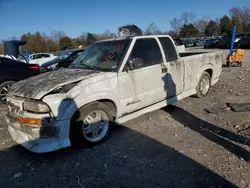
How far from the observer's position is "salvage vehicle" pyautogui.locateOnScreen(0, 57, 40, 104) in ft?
21.9

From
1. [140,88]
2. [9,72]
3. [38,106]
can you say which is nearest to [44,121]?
[38,106]

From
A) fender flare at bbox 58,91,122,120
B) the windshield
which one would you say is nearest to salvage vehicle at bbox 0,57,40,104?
the windshield

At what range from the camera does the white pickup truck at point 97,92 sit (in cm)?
313

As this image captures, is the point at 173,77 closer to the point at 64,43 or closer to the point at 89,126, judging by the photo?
the point at 89,126

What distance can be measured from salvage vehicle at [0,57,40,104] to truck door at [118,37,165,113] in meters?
4.58

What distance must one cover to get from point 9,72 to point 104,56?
419cm

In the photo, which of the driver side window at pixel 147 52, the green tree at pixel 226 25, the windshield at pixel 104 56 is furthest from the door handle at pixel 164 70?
the green tree at pixel 226 25

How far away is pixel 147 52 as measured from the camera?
14.5 feet

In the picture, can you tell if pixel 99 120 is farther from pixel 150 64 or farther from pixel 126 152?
pixel 150 64

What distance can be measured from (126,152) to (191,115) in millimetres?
2110

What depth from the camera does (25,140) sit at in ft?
10.8

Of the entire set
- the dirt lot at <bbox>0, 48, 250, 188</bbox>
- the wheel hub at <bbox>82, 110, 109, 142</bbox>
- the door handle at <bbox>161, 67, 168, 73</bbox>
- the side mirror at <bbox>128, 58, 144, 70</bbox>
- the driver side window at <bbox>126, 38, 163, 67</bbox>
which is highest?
the driver side window at <bbox>126, 38, 163, 67</bbox>

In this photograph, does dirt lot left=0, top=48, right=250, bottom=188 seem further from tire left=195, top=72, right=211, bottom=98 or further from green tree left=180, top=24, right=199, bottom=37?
green tree left=180, top=24, right=199, bottom=37

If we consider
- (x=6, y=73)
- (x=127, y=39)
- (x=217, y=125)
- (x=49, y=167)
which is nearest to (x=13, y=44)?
(x=6, y=73)
